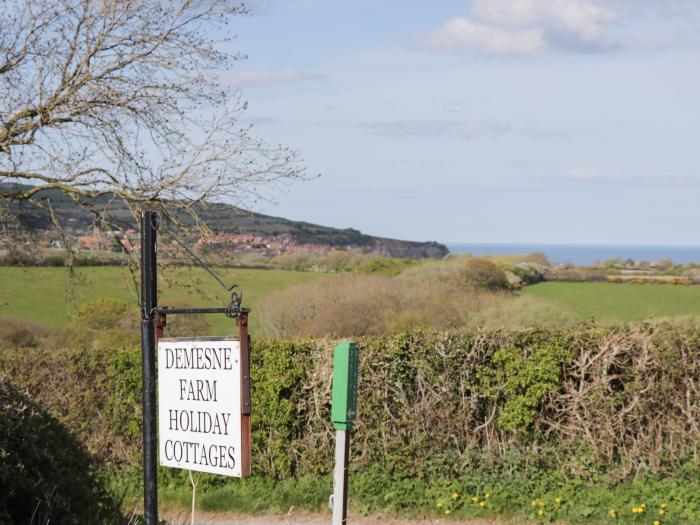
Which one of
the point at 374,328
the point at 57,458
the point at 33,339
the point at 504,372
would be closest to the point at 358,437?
the point at 504,372

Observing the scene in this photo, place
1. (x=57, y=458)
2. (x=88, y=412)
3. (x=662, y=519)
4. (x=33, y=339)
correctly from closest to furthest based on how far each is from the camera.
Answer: (x=57, y=458) < (x=662, y=519) < (x=88, y=412) < (x=33, y=339)

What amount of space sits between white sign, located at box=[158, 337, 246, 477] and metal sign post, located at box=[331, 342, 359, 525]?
1.81 ft

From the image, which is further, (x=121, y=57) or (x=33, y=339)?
(x=33, y=339)

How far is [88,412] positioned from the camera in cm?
1155

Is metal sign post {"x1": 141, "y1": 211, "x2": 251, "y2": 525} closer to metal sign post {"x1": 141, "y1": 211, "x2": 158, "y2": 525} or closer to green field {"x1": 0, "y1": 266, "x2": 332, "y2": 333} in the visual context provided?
metal sign post {"x1": 141, "y1": 211, "x2": 158, "y2": 525}

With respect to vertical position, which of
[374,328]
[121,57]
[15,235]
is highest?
[121,57]

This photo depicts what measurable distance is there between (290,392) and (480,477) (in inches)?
93.1

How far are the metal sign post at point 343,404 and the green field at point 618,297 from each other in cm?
3341

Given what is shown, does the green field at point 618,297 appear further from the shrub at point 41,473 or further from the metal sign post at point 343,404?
the metal sign post at point 343,404

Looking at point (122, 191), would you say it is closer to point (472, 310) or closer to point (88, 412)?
point (88, 412)

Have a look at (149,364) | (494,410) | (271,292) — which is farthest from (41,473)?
(271,292)

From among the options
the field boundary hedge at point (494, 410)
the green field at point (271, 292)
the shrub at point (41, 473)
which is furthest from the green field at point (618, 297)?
the shrub at point (41, 473)

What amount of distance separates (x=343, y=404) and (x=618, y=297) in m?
40.5

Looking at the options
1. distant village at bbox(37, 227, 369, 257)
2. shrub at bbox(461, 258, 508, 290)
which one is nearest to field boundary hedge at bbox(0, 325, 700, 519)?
distant village at bbox(37, 227, 369, 257)
